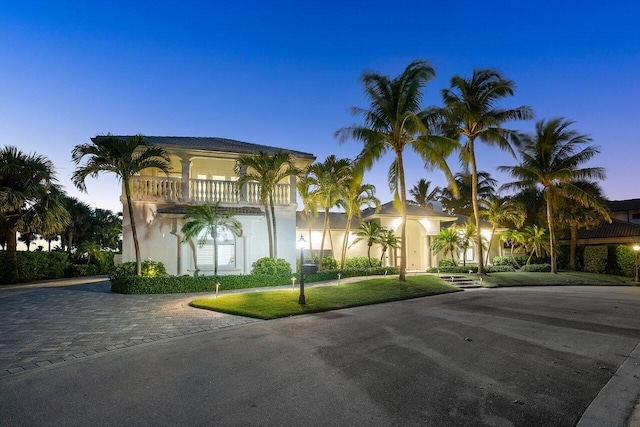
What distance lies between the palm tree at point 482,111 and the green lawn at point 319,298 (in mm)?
8412

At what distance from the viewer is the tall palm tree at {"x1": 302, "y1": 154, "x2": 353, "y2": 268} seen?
21109 millimetres

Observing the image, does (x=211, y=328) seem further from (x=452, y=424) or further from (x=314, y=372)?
(x=452, y=424)

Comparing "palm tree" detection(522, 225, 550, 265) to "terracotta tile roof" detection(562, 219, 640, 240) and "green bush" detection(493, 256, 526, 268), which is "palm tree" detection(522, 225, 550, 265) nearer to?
"green bush" detection(493, 256, 526, 268)

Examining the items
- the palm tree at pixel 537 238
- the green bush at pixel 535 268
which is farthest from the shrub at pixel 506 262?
the green bush at pixel 535 268

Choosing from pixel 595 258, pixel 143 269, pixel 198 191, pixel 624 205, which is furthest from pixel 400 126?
pixel 624 205

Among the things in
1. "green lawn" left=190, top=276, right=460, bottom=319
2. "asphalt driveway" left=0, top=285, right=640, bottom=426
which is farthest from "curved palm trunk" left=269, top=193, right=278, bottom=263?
"asphalt driveway" left=0, top=285, right=640, bottom=426

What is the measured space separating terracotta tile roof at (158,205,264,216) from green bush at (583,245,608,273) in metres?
26.8

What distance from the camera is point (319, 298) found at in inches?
496

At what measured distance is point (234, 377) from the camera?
16.7 ft

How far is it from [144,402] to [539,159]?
94.4ft

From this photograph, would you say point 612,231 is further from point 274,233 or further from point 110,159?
point 110,159

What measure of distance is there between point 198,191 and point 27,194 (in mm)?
10014

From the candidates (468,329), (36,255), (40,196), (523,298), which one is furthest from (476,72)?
(36,255)

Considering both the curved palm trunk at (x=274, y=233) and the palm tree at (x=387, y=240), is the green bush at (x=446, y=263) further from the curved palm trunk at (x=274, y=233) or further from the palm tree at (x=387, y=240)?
the curved palm trunk at (x=274, y=233)
